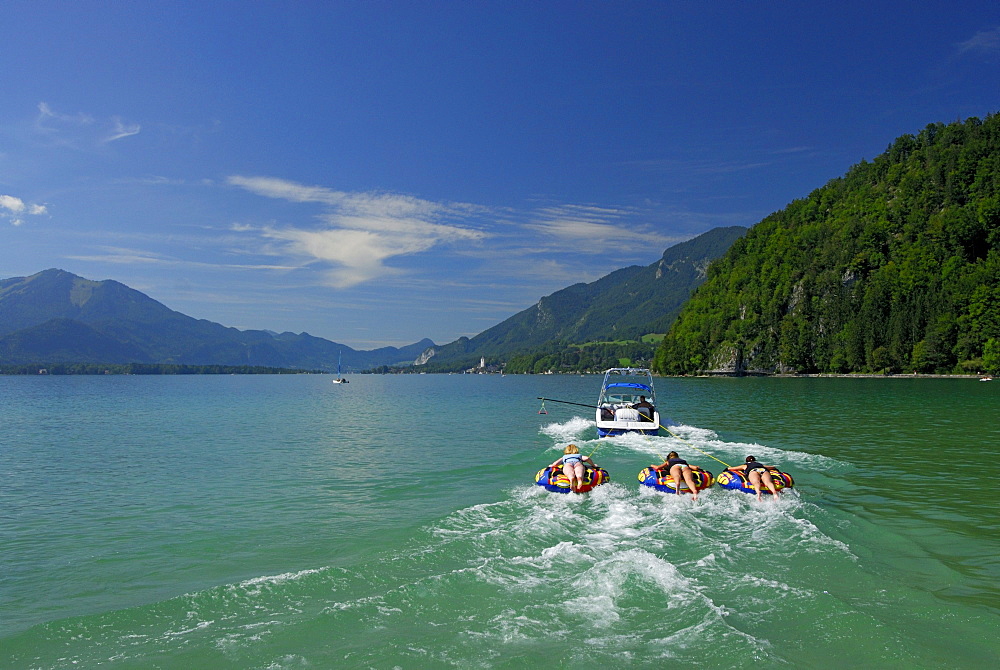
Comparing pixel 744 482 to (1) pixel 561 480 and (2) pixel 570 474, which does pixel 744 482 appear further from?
(1) pixel 561 480

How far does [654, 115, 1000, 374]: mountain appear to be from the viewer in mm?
122438

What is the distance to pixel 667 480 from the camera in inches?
710

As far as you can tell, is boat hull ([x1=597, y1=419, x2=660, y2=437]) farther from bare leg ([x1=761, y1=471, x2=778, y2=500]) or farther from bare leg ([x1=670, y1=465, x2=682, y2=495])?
bare leg ([x1=761, y1=471, x2=778, y2=500])

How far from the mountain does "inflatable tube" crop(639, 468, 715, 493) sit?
129m

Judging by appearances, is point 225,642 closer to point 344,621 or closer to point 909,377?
point 344,621

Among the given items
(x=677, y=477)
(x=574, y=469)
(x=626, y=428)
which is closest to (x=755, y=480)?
(x=677, y=477)

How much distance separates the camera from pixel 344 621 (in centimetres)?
930

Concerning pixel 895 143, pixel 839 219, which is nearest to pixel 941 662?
pixel 839 219

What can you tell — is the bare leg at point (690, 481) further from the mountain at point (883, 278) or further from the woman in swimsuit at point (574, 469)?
the mountain at point (883, 278)

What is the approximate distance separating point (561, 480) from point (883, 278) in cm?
15985

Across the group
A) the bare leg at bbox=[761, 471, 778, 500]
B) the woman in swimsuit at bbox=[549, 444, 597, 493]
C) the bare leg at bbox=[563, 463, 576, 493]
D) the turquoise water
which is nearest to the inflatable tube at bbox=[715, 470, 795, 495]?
the bare leg at bbox=[761, 471, 778, 500]

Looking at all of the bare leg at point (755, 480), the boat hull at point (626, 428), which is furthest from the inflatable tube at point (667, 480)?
the boat hull at point (626, 428)

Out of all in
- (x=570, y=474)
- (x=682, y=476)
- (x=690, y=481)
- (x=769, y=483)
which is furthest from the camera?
(x=570, y=474)

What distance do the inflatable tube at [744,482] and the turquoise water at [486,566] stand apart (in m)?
0.45
